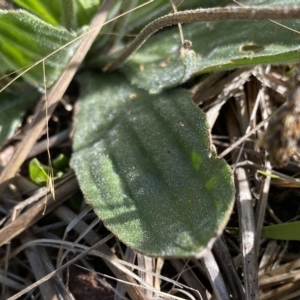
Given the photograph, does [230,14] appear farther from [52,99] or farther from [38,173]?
[38,173]

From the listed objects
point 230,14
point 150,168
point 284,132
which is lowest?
point 150,168

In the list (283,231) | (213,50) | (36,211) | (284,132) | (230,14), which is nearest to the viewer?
(284,132)

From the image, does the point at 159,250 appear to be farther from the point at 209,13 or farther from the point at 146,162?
the point at 209,13

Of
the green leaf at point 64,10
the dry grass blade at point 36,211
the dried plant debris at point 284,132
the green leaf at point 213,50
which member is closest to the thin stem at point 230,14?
the dried plant debris at point 284,132

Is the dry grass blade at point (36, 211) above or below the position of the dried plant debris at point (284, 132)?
below

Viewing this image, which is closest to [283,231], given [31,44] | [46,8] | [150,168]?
[150,168]

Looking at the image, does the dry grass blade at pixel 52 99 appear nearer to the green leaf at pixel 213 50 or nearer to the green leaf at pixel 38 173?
the green leaf at pixel 38 173
